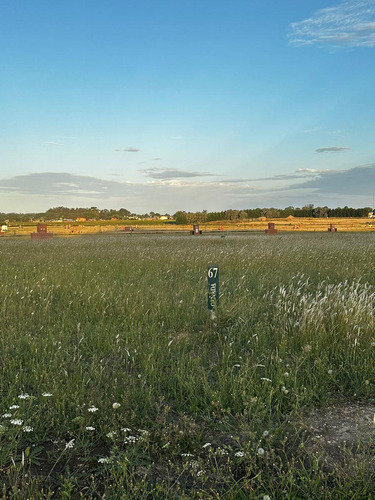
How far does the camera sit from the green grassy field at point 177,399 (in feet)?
8.02

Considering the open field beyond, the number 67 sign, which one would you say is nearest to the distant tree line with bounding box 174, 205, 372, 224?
the open field beyond

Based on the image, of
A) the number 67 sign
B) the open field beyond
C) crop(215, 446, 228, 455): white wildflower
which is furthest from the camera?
the open field beyond

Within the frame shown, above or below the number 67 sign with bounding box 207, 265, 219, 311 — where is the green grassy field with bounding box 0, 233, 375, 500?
below

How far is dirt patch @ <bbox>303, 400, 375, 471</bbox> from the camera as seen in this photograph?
8.63 ft

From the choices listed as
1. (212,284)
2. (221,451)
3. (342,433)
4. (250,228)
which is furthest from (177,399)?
(250,228)

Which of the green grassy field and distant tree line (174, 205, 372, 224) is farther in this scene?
distant tree line (174, 205, 372, 224)

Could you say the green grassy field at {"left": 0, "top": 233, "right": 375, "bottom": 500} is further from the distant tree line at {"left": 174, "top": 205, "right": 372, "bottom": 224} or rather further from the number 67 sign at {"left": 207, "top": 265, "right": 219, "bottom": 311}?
the distant tree line at {"left": 174, "top": 205, "right": 372, "bottom": 224}

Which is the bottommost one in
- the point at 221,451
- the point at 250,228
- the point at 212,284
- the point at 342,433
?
the point at 342,433

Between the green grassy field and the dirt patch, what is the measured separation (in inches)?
1.9

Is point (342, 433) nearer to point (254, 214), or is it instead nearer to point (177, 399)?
point (177, 399)

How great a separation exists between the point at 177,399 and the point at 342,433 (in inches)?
57.6

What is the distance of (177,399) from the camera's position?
3555 mm

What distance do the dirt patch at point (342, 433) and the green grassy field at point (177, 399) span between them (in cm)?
5

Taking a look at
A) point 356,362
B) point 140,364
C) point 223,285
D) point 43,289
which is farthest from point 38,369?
point 223,285
